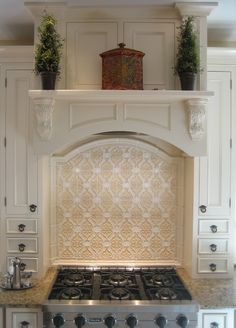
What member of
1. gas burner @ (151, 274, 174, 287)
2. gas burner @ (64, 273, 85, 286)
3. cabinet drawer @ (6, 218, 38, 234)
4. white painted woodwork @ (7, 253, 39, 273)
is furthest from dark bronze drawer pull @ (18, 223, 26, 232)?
gas burner @ (151, 274, 174, 287)

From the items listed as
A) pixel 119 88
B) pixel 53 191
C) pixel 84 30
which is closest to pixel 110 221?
pixel 53 191

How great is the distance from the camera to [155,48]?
2582 millimetres

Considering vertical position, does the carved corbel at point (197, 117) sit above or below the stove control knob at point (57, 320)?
above

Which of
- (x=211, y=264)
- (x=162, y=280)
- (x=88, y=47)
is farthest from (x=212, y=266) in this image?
(x=88, y=47)

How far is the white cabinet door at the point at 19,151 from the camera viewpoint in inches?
104

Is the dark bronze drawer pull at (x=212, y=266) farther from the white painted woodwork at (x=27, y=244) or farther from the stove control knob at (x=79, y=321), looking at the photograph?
the white painted woodwork at (x=27, y=244)

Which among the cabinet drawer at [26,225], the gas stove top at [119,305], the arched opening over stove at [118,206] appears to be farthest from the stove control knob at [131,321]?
the cabinet drawer at [26,225]

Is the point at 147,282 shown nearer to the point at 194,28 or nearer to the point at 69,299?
the point at 69,299

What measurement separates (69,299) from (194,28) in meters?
1.87

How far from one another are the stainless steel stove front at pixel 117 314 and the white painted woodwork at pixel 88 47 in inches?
53.9

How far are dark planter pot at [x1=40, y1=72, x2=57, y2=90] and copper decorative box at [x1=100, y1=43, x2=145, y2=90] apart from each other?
0.32 metres

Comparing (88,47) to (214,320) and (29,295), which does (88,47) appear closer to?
(29,295)

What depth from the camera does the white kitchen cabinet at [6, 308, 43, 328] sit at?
7.61ft

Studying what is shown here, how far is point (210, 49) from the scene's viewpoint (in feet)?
8.69
